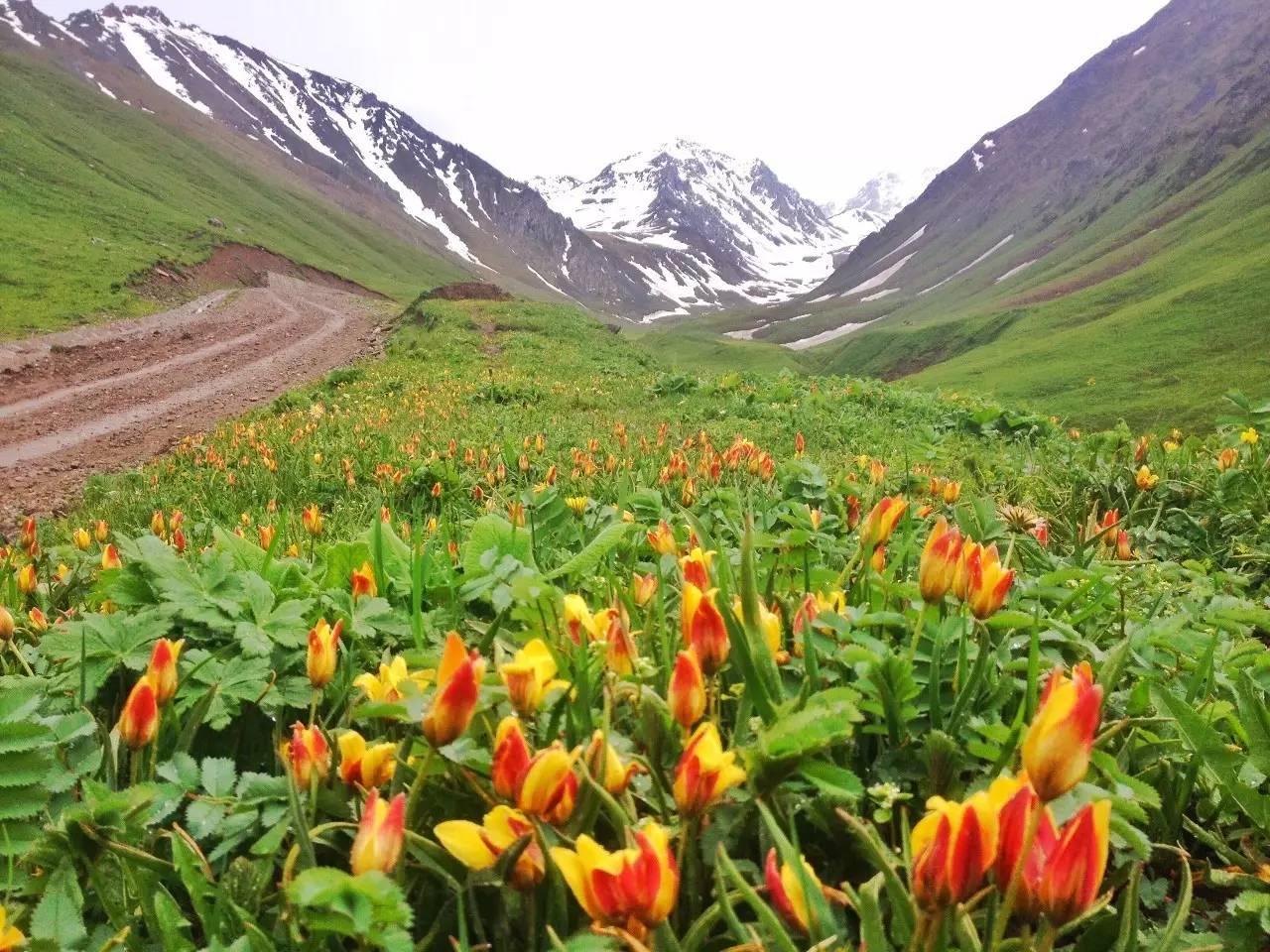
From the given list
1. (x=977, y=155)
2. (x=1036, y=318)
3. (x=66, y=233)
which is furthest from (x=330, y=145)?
(x=1036, y=318)

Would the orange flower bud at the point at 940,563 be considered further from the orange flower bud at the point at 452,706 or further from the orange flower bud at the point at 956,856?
the orange flower bud at the point at 452,706

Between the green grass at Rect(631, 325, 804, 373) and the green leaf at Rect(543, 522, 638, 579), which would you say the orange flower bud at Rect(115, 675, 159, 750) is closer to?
the green leaf at Rect(543, 522, 638, 579)

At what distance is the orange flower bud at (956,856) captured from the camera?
866mm

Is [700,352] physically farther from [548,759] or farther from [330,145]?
[330,145]

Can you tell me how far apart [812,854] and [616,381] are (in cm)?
1462

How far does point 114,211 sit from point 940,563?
61878mm

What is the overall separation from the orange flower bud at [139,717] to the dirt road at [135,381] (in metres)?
9.14

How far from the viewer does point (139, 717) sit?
1.31 meters

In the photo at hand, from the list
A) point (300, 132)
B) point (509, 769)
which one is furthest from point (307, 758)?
point (300, 132)

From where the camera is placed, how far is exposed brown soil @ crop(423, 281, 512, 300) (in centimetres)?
4028

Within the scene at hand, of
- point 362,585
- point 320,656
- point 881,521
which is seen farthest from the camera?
point 362,585

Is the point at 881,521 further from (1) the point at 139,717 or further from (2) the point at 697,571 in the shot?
(1) the point at 139,717

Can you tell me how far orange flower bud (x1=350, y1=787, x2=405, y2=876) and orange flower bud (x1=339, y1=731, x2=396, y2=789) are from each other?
0.22 metres

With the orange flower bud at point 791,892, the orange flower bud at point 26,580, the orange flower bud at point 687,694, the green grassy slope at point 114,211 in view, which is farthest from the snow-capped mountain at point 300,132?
the orange flower bud at point 791,892
